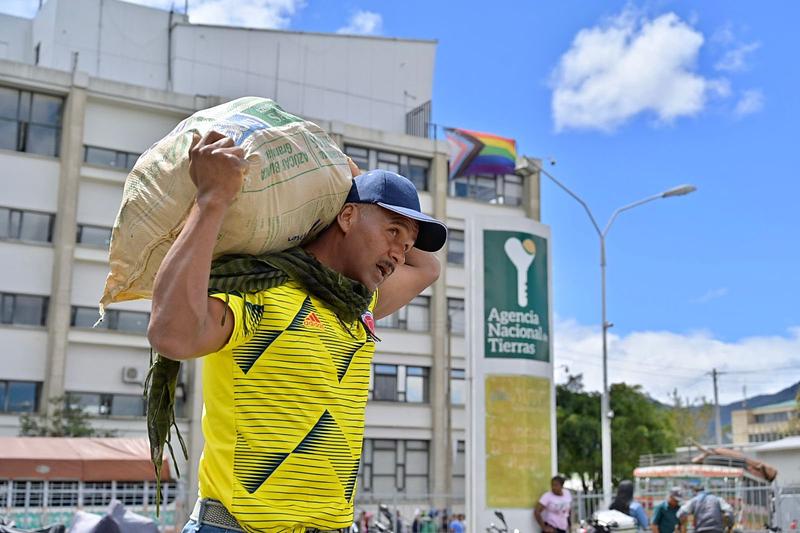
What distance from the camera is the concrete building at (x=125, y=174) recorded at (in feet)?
106

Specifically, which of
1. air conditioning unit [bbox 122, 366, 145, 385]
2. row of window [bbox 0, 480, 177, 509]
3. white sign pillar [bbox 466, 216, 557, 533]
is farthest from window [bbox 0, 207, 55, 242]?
white sign pillar [bbox 466, 216, 557, 533]

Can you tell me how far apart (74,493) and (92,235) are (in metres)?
18.5

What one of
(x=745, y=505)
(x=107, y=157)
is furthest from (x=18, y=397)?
(x=745, y=505)

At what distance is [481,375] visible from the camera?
15508 millimetres

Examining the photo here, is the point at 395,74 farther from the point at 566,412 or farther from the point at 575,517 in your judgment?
the point at 575,517

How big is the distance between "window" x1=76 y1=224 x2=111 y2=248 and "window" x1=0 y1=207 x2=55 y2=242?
947mm

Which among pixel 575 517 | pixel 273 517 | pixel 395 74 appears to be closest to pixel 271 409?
pixel 273 517

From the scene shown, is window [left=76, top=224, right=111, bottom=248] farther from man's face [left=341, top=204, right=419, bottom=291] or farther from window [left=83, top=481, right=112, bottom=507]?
man's face [left=341, top=204, right=419, bottom=291]

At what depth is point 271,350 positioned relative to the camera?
2.36 meters

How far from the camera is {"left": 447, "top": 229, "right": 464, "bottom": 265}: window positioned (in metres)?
41.5

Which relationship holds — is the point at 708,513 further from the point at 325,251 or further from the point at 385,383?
the point at 385,383

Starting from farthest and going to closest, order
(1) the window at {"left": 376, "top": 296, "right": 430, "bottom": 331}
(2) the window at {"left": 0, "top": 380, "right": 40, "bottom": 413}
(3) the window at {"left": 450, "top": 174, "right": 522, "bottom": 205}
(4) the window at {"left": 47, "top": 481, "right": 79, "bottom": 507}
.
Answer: (3) the window at {"left": 450, "top": 174, "right": 522, "bottom": 205} < (1) the window at {"left": 376, "top": 296, "right": 430, "bottom": 331} < (2) the window at {"left": 0, "top": 380, "right": 40, "bottom": 413} < (4) the window at {"left": 47, "top": 481, "right": 79, "bottom": 507}

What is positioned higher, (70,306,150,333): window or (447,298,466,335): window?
(447,298,466,335): window

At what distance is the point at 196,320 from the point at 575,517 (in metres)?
16.8
